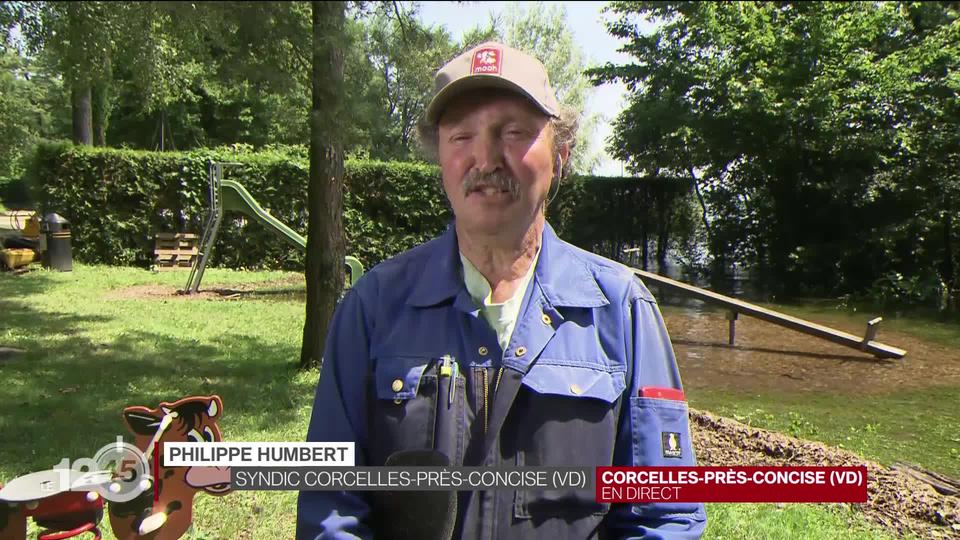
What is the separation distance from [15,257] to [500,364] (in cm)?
1328

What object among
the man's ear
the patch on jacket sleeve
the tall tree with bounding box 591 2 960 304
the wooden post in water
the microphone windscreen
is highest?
the tall tree with bounding box 591 2 960 304

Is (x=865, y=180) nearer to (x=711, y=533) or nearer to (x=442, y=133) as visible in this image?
(x=711, y=533)

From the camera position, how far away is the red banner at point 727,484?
1499 mm

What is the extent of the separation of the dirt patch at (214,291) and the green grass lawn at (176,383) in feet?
0.77

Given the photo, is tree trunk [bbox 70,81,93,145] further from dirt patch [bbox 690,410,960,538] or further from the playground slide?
dirt patch [bbox 690,410,960,538]

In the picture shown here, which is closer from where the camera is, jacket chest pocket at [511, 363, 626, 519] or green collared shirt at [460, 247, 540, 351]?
jacket chest pocket at [511, 363, 626, 519]

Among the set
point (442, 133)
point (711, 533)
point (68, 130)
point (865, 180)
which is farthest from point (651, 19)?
point (68, 130)

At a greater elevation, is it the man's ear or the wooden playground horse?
the man's ear

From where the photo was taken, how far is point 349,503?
1497 millimetres

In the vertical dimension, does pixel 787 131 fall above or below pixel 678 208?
above

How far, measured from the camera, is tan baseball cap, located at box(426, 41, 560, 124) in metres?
1.51

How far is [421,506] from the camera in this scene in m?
1.46

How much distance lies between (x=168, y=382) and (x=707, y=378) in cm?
508

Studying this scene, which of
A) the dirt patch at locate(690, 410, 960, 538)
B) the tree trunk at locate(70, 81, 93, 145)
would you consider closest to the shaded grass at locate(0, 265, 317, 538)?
the dirt patch at locate(690, 410, 960, 538)
